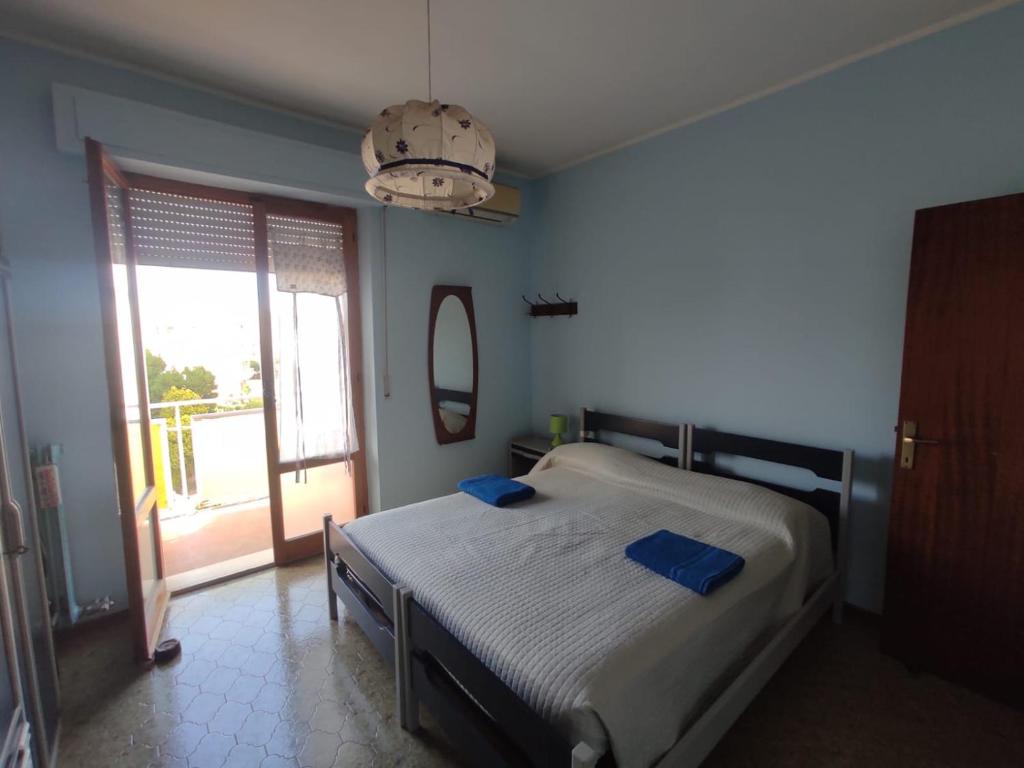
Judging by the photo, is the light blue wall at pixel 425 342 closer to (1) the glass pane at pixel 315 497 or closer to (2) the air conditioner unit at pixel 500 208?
(2) the air conditioner unit at pixel 500 208

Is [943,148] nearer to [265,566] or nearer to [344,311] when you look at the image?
[344,311]

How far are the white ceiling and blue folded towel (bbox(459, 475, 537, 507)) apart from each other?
6.96 feet

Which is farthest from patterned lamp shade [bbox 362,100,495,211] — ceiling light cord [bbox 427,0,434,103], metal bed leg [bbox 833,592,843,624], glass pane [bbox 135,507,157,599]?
metal bed leg [bbox 833,592,843,624]

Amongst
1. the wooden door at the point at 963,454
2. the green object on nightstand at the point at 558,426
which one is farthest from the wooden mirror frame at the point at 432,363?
the wooden door at the point at 963,454

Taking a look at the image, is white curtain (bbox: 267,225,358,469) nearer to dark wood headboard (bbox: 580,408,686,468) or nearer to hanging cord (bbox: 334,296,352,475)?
hanging cord (bbox: 334,296,352,475)

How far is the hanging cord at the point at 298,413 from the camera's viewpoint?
3020mm

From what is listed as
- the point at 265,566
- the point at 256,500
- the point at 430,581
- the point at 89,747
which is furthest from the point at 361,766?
the point at 256,500

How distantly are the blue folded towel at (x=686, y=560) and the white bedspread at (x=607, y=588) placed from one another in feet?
0.12

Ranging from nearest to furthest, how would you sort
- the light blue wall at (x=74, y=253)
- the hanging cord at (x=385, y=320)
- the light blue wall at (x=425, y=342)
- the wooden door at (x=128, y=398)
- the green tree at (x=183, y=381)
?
the wooden door at (x=128, y=398) < the light blue wall at (x=74, y=253) < the hanging cord at (x=385, y=320) < the light blue wall at (x=425, y=342) < the green tree at (x=183, y=381)

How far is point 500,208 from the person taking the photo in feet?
11.4

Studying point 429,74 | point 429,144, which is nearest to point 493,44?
point 429,74

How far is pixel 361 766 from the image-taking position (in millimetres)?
1625

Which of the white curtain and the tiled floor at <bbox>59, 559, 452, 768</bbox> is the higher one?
the white curtain

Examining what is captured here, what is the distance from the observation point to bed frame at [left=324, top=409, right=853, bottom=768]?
1280 mm
